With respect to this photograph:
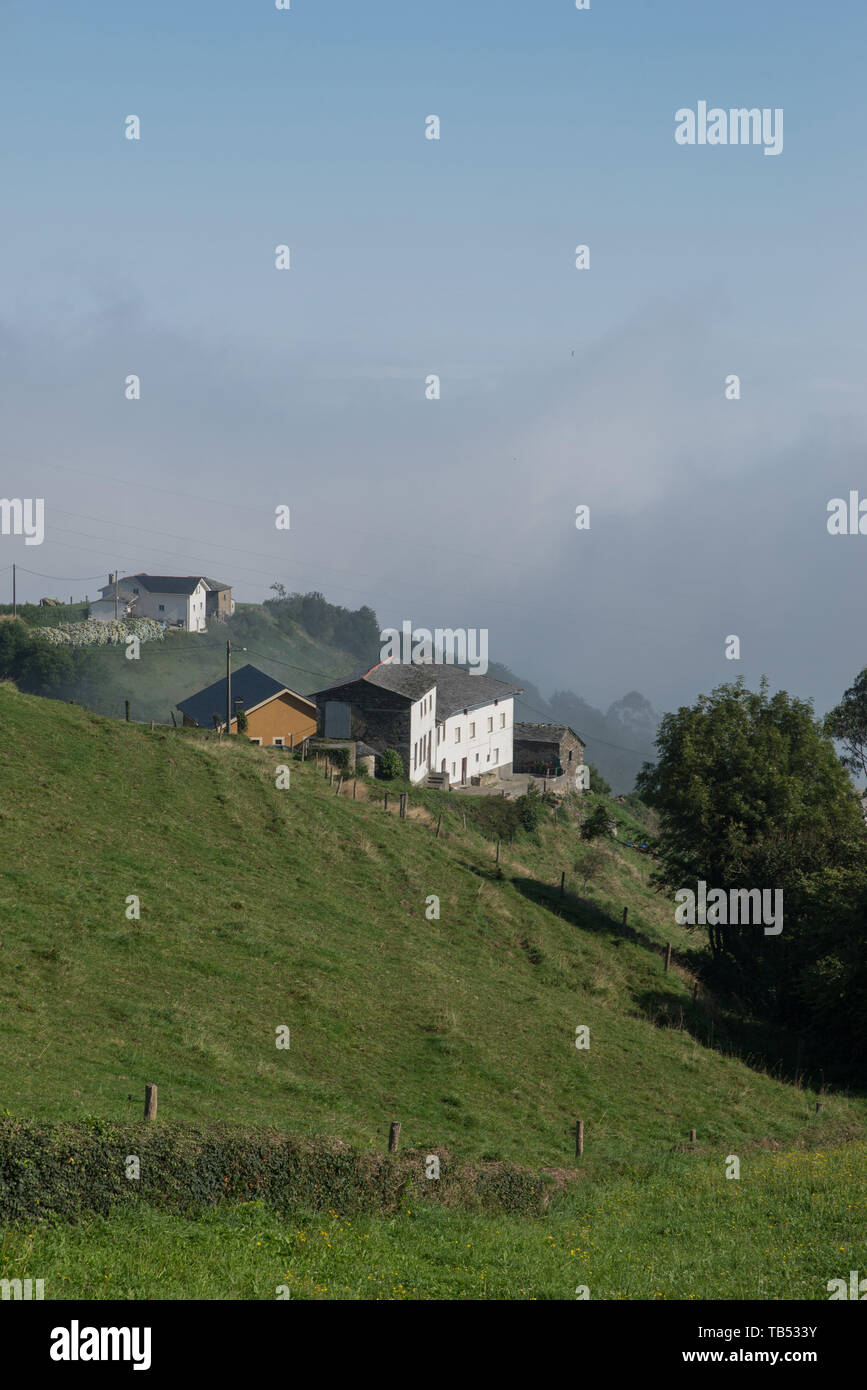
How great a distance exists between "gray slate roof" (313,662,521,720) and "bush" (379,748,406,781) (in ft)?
16.6

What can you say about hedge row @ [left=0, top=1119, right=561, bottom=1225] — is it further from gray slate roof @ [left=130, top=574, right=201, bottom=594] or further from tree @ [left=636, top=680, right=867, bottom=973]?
gray slate roof @ [left=130, top=574, right=201, bottom=594]

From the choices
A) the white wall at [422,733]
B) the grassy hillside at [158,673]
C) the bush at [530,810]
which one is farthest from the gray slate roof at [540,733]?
the grassy hillside at [158,673]

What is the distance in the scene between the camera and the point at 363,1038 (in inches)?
1109

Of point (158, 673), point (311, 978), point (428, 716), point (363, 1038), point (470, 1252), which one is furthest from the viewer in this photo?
point (158, 673)

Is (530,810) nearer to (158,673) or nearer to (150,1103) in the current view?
(150,1103)

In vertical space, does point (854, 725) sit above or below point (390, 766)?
above

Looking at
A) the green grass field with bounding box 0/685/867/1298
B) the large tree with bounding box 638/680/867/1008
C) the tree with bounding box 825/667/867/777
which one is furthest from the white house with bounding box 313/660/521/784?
the large tree with bounding box 638/680/867/1008

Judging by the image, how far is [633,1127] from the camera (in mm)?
27891

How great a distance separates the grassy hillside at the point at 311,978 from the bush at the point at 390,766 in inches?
951

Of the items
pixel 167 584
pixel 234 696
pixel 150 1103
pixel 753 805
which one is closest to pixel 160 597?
pixel 167 584

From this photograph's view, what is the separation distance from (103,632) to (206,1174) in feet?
470

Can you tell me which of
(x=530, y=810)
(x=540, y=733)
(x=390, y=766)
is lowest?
(x=530, y=810)

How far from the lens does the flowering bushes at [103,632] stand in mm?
141875
